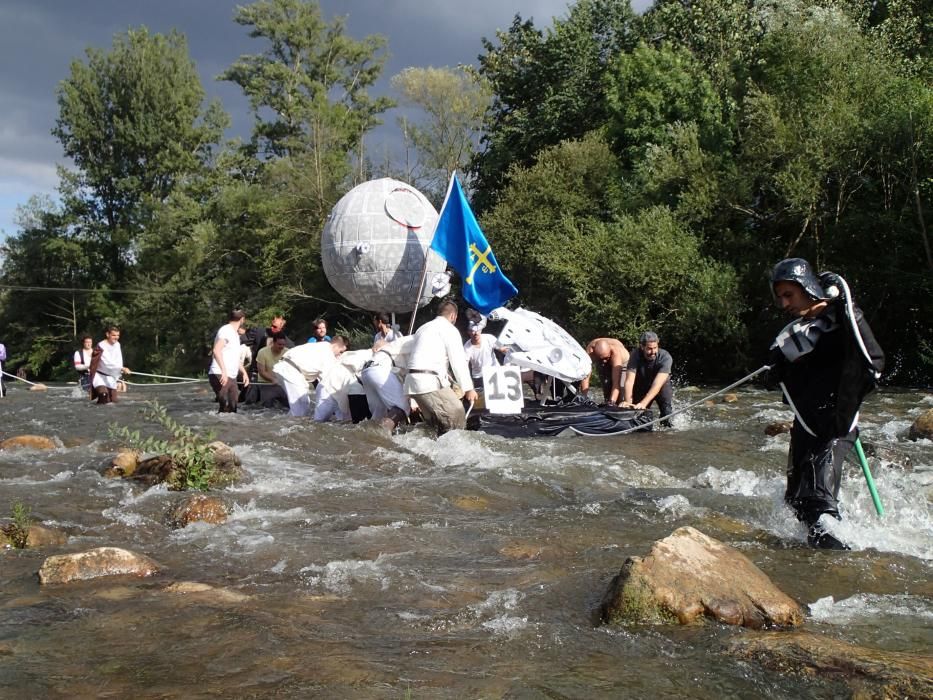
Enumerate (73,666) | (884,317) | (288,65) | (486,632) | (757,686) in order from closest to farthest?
(757,686)
(73,666)
(486,632)
(884,317)
(288,65)

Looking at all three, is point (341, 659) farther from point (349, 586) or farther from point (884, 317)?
point (884, 317)

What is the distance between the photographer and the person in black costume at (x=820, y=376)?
235 inches

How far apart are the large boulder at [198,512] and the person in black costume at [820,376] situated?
14.1 ft

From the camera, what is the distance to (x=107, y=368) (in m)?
19.6

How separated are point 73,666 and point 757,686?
302 cm

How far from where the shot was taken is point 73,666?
4.21m

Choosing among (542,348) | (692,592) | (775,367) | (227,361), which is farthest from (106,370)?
(692,592)

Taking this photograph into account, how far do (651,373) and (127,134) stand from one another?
155 ft

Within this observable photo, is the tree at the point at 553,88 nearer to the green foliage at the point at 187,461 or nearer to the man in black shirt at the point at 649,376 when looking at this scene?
the man in black shirt at the point at 649,376

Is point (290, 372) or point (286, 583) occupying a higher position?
point (290, 372)

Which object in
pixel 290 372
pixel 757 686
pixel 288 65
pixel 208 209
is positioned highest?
pixel 288 65

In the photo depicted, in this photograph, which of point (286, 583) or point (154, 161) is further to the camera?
point (154, 161)

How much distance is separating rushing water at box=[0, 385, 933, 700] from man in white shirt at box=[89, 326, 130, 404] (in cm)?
875

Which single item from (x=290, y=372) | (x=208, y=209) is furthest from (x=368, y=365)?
(x=208, y=209)
